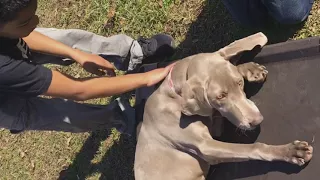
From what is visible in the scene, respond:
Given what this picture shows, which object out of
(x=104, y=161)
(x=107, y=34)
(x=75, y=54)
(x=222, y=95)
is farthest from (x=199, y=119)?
(x=107, y=34)

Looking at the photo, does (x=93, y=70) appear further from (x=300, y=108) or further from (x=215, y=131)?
(x=300, y=108)

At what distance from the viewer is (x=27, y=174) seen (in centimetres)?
620

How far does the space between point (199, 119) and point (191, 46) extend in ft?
3.99

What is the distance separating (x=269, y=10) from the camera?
400cm

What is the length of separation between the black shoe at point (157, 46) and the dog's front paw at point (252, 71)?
3.50 feet

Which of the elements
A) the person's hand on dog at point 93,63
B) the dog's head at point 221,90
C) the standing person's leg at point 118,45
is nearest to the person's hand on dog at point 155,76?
the dog's head at point 221,90

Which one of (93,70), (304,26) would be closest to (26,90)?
(93,70)

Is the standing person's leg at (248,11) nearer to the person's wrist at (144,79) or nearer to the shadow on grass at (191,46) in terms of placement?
the shadow on grass at (191,46)

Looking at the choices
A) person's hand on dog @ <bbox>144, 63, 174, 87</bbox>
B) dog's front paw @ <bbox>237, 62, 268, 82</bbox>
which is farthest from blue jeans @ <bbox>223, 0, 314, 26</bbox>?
person's hand on dog @ <bbox>144, 63, 174, 87</bbox>

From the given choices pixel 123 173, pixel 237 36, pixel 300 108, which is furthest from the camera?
pixel 123 173

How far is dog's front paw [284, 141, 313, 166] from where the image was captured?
3.52 metres

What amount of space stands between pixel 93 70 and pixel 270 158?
1.54 m

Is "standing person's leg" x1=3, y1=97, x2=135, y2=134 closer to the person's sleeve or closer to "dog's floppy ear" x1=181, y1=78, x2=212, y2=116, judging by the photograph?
the person's sleeve

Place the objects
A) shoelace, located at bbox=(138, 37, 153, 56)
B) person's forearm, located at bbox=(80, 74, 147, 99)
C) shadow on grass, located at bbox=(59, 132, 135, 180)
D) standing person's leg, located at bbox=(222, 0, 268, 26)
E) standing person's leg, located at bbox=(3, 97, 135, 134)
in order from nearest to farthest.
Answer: person's forearm, located at bbox=(80, 74, 147, 99)
standing person's leg, located at bbox=(222, 0, 268, 26)
standing person's leg, located at bbox=(3, 97, 135, 134)
shoelace, located at bbox=(138, 37, 153, 56)
shadow on grass, located at bbox=(59, 132, 135, 180)
